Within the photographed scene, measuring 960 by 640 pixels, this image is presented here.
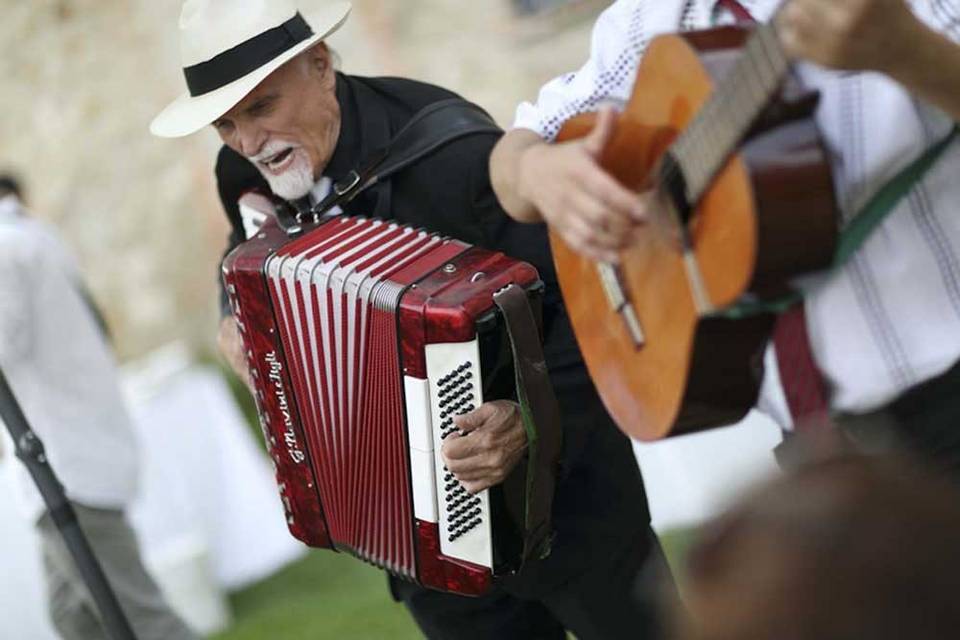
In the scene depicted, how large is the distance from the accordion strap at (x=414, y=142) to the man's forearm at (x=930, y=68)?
3.82 ft

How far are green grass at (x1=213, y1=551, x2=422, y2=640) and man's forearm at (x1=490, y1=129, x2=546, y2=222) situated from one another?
2975 mm

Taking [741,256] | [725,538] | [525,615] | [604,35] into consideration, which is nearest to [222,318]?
[525,615]

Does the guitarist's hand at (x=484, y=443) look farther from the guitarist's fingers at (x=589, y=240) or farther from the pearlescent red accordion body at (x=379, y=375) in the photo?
the guitarist's fingers at (x=589, y=240)

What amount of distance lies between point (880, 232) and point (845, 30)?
0.30 meters

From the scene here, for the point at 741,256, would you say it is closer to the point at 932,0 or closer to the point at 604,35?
the point at 932,0

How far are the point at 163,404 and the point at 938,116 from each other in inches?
195

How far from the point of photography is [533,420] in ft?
7.66

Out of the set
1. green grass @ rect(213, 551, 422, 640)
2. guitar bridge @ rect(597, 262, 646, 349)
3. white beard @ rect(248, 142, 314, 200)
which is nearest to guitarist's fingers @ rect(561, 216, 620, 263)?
guitar bridge @ rect(597, 262, 646, 349)

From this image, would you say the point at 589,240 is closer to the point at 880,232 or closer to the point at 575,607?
the point at 880,232

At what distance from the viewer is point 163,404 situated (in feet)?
19.8

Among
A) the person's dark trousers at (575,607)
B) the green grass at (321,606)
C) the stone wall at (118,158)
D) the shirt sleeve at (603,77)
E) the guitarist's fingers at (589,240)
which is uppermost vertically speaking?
the shirt sleeve at (603,77)

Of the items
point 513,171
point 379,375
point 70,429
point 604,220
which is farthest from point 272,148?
point 70,429

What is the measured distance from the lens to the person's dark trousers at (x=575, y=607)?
256 cm

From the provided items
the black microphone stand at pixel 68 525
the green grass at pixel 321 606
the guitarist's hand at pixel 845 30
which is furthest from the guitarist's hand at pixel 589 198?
the green grass at pixel 321 606
